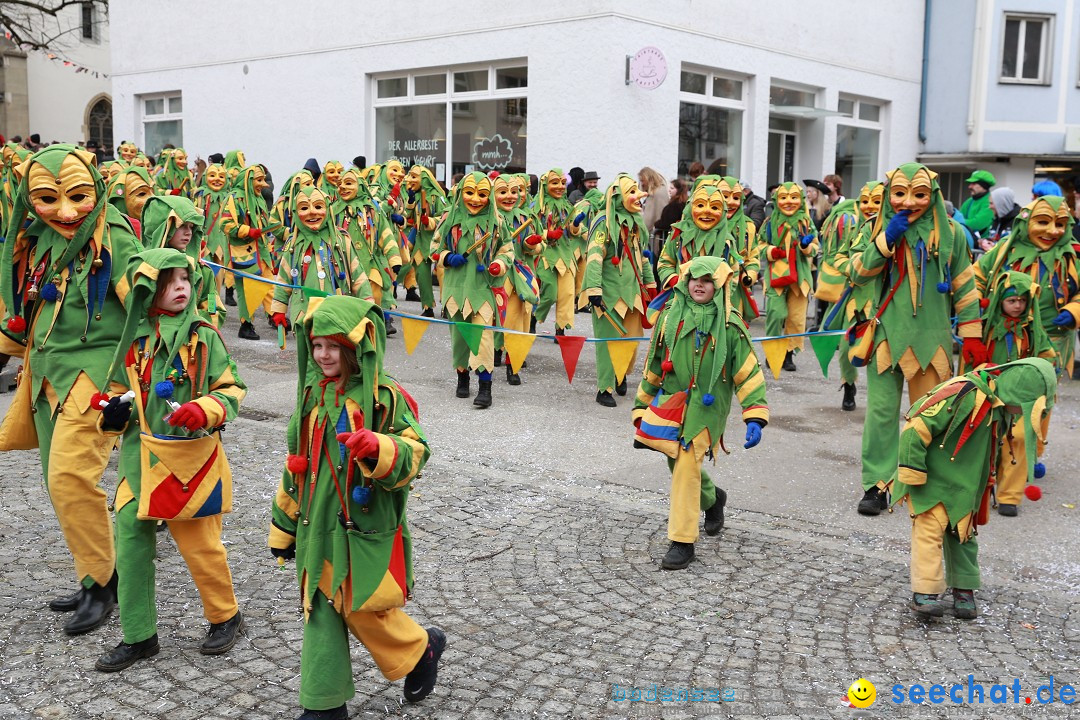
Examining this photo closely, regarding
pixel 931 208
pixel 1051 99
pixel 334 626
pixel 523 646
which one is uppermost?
pixel 1051 99

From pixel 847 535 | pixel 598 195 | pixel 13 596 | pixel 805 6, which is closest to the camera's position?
pixel 13 596

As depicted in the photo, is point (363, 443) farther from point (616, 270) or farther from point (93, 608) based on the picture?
point (616, 270)

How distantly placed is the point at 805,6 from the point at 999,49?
19.8ft

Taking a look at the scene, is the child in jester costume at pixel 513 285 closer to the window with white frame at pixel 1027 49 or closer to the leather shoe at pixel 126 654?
the leather shoe at pixel 126 654

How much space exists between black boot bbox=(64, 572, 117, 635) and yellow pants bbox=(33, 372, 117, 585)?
5 cm

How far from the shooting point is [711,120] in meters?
17.6

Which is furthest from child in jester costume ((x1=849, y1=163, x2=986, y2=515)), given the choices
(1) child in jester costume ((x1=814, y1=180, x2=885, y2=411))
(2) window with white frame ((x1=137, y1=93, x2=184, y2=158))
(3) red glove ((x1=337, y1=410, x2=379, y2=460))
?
(2) window with white frame ((x1=137, y1=93, x2=184, y2=158))

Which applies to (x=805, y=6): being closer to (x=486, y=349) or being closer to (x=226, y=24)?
(x=226, y=24)

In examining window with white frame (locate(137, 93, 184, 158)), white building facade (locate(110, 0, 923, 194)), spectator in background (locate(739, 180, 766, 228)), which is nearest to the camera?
spectator in background (locate(739, 180, 766, 228))

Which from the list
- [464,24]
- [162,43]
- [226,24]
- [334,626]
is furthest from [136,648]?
[162,43]

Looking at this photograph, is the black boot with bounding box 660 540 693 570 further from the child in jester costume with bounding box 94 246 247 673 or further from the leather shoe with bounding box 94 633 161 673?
the leather shoe with bounding box 94 633 161 673

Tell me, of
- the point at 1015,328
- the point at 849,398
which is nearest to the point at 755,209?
the point at 849,398

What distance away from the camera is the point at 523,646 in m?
4.61

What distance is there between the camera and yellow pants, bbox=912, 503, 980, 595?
4.85 metres
